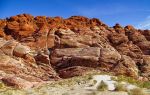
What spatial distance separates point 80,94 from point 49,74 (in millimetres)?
29100

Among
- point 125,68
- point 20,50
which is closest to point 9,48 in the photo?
point 20,50

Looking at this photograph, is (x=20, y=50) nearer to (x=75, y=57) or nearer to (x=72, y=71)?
(x=75, y=57)

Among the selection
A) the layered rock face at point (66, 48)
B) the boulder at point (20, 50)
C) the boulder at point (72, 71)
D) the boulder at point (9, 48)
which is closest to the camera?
the boulder at point (72, 71)

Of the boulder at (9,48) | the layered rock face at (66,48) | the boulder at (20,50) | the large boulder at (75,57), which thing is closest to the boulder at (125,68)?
the layered rock face at (66,48)

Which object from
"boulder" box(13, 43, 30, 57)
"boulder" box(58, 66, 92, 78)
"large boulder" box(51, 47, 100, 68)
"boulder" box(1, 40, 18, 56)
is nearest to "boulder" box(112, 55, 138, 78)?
"large boulder" box(51, 47, 100, 68)

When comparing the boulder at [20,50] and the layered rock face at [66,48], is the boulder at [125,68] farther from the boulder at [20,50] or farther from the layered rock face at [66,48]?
the boulder at [20,50]

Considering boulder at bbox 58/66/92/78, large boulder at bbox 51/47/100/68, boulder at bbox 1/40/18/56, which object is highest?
boulder at bbox 1/40/18/56

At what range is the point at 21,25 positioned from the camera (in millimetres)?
63906

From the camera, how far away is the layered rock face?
53812 mm

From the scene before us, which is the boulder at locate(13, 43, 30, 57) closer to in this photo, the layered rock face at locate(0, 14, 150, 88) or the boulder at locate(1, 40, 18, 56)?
the layered rock face at locate(0, 14, 150, 88)

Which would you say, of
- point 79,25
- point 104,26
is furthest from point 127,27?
point 79,25

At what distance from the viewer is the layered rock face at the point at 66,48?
177ft

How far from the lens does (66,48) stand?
58.7 meters

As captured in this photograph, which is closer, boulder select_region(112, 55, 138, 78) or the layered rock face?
the layered rock face
